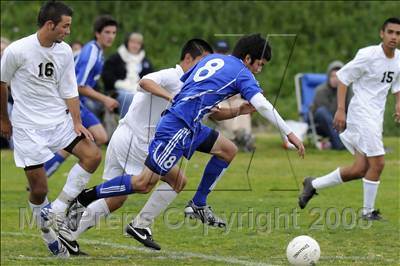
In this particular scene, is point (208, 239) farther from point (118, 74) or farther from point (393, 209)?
point (118, 74)

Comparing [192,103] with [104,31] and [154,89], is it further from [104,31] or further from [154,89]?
[104,31]

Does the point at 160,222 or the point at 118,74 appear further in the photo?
the point at 118,74

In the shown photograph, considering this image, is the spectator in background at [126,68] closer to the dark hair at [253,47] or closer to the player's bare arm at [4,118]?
the player's bare arm at [4,118]

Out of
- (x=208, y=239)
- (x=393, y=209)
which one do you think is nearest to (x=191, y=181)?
(x=393, y=209)

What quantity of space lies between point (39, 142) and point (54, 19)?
106 cm

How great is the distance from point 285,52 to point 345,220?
12672 mm

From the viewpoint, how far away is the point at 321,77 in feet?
64.6

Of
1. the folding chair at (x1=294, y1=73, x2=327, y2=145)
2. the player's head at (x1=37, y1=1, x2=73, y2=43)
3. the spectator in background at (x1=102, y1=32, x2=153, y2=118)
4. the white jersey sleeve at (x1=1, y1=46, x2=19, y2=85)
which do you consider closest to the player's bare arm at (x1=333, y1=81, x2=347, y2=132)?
the player's head at (x1=37, y1=1, x2=73, y2=43)

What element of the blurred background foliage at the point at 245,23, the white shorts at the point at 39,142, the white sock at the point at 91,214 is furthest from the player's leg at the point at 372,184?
the blurred background foliage at the point at 245,23

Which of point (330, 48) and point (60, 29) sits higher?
point (60, 29)

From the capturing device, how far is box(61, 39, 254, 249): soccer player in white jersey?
335 inches

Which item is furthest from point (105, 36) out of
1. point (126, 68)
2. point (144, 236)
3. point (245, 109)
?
point (126, 68)

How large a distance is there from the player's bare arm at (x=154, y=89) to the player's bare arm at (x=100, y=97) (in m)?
2.21

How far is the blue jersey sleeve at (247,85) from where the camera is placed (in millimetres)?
7688
